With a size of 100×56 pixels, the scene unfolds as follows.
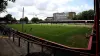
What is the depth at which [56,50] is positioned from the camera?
26.6 feet

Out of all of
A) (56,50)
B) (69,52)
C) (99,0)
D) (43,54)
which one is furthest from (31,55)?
(99,0)

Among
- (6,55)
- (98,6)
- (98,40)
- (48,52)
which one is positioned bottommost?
(6,55)

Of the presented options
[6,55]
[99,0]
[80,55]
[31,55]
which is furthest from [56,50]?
[6,55]

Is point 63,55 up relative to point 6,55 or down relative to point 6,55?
up

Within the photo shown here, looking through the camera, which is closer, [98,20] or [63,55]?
[98,20]

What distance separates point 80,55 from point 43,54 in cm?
244

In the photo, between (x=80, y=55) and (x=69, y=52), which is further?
(x=69, y=52)

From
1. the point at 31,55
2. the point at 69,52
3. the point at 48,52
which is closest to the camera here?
the point at 69,52

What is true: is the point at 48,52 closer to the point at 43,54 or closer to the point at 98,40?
the point at 43,54

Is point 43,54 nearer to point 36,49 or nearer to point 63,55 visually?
point 63,55

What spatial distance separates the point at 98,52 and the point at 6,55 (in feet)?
29.7

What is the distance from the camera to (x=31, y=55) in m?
10.5

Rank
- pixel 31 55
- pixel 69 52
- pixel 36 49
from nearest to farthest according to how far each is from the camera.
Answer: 1. pixel 69 52
2. pixel 31 55
3. pixel 36 49

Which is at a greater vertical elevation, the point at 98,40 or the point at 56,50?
the point at 98,40
